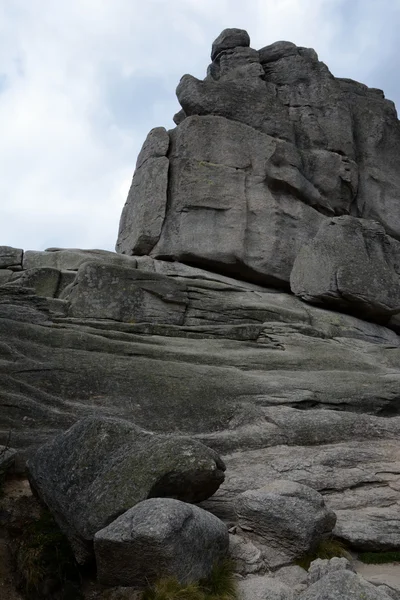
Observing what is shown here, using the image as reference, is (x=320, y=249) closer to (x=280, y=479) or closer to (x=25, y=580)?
(x=280, y=479)

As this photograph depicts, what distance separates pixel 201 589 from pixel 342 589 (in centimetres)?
190

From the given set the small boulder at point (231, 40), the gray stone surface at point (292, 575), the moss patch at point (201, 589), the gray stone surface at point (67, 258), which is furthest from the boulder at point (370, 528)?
the small boulder at point (231, 40)

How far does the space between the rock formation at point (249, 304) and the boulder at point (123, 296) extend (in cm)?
5

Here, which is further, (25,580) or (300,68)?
(300,68)

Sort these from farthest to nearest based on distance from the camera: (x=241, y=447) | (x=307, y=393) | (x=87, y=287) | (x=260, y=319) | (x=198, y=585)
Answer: (x=260, y=319), (x=87, y=287), (x=307, y=393), (x=241, y=447), (x=198, y=585)

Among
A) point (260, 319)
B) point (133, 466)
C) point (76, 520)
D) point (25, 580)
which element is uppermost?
point (260, 319)

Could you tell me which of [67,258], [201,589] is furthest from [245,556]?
[67,258]

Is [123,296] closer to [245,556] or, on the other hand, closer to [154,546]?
[245,556]

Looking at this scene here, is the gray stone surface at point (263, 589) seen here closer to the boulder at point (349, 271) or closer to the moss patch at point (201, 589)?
the moss patch at point (201, 589)

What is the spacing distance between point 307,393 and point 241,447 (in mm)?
2699

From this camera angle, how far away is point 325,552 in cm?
1034

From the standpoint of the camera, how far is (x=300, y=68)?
28.7 m

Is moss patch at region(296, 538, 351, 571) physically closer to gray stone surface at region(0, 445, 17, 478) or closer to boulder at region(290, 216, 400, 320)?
gray stone surface at region(0, 445, 17, 478)

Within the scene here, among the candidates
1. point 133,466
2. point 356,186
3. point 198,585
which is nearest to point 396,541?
point 198,585
